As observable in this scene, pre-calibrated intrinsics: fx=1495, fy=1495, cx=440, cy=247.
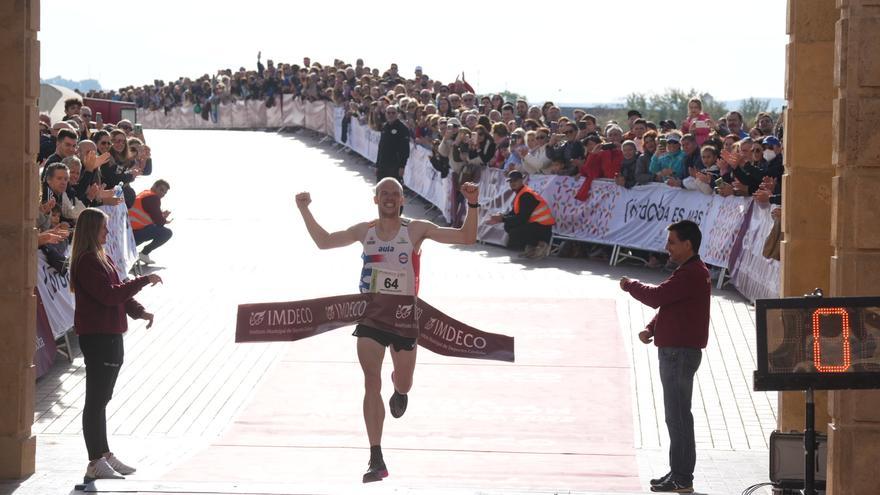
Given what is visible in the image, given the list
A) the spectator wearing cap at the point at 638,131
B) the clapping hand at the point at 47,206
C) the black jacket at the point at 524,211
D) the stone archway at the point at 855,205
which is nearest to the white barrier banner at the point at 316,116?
the black jacket at the point at 524,211

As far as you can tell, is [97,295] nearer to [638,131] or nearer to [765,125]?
[765,125]

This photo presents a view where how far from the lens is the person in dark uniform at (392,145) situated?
93.6ft

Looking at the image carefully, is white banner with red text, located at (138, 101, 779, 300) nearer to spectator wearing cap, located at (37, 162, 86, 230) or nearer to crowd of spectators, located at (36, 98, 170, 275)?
crowd of spectators, located at (36, 98, 170, 275)

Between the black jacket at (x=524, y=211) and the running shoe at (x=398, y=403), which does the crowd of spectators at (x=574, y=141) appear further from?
the running shoe at (x=398, y=403)

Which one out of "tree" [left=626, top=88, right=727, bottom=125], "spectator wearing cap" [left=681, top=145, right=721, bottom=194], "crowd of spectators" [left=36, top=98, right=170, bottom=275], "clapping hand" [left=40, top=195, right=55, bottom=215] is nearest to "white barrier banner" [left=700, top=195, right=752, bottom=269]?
"spectator wearing cap" [left=681, top=145, right=721, bottom=194]

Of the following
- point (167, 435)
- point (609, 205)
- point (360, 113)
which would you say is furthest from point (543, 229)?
point (360, 113)

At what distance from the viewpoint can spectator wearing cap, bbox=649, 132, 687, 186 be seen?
20.8 metres

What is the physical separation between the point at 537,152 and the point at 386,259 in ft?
43.2

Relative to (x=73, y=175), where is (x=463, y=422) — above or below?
below

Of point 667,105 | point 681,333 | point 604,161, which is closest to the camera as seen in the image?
point 681,333

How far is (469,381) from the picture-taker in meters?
14.7

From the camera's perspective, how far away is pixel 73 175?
53.0ft

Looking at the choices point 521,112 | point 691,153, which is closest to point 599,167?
point 691,153

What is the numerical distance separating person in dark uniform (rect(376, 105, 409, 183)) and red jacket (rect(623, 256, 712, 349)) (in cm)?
1871
